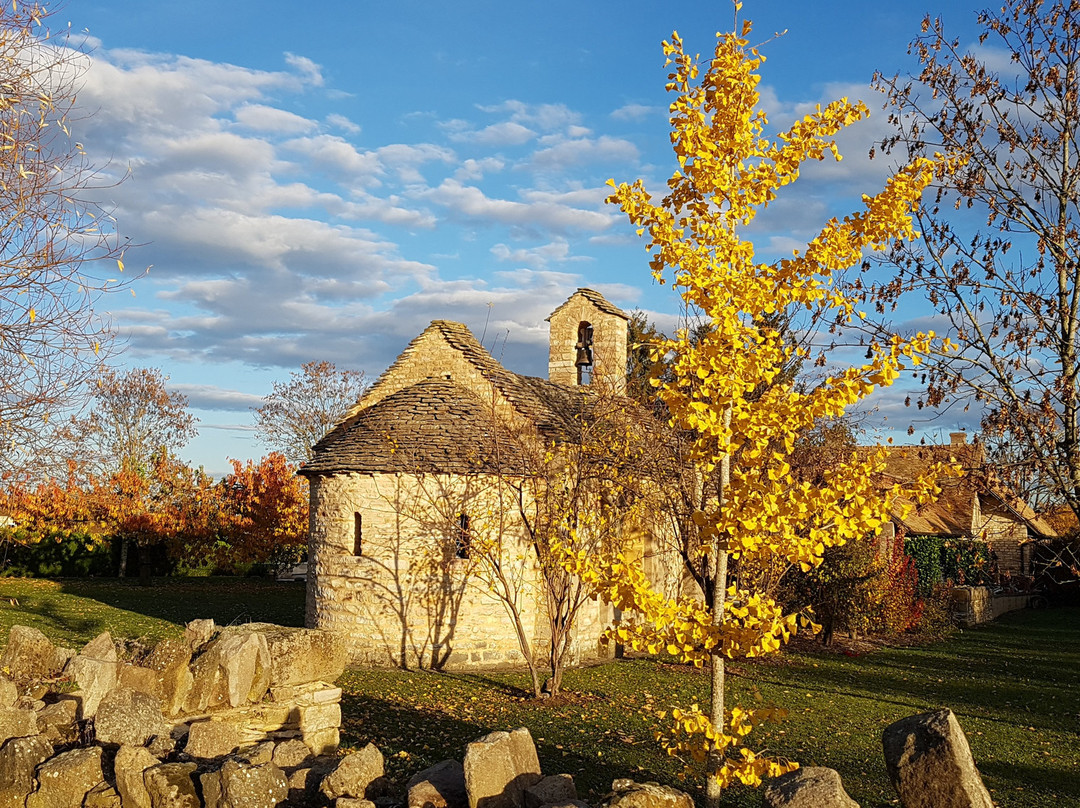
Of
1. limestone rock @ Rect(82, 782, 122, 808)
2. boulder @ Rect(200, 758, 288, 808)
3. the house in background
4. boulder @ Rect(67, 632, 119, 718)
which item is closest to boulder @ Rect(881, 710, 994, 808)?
the house in background

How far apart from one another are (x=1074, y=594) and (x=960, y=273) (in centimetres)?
3067

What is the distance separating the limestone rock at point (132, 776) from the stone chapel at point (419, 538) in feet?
28.4

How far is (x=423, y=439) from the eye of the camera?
16031 millimetres

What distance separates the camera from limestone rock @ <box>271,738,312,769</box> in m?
6.60

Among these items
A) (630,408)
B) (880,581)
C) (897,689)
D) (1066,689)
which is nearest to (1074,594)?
(880,581)

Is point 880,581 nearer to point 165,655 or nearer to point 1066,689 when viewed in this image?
Answer: point 1066,689

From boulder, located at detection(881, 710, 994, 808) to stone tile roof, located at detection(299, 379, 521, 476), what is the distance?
9.47 meters

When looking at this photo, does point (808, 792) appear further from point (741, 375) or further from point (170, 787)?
point (170, 787)

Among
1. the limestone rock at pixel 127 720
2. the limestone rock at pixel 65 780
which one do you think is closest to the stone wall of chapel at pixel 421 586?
the limestone rock at pixel 127 720

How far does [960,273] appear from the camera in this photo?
28.1ft

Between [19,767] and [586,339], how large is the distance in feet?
54.3

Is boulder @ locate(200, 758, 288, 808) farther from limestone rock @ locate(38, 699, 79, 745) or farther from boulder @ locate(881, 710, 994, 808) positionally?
boulder @ locate(881, 710, 994, 808)

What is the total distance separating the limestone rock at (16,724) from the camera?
20.7ft

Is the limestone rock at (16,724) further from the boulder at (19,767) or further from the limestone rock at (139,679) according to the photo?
the limestone rock at (139,679)
